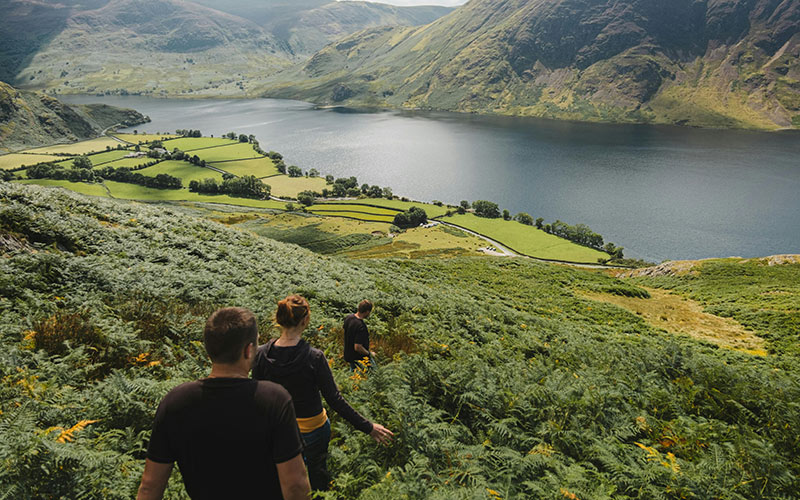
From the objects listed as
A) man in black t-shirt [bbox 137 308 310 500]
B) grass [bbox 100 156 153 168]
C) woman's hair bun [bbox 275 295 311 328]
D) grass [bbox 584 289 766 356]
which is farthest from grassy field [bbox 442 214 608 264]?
grass [bbox 100 156 153 168]

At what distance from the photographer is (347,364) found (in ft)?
33.3

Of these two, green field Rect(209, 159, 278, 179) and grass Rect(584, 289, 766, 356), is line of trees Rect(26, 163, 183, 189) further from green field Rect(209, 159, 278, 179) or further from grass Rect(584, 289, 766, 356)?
grass Rect(584, 289, 766, 356)

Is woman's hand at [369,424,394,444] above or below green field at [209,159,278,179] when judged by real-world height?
above

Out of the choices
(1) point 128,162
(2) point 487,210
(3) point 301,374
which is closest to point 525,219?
(2) point 487,210

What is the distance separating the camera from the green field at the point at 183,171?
162000 mm

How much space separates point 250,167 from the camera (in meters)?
182

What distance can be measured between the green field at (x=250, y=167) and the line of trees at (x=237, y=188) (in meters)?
19.9

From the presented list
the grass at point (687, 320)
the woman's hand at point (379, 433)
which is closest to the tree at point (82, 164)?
the grass at point (687, 320)

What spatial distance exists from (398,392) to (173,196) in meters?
160

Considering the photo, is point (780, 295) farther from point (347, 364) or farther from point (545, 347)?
point (347, 364)

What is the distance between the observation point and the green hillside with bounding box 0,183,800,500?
5.74 metres

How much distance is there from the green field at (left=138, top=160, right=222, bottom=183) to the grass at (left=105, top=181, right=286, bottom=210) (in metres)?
13.0

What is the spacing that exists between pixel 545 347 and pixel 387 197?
135732mm

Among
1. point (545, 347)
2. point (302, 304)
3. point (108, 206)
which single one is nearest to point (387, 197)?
point (108, 206)
